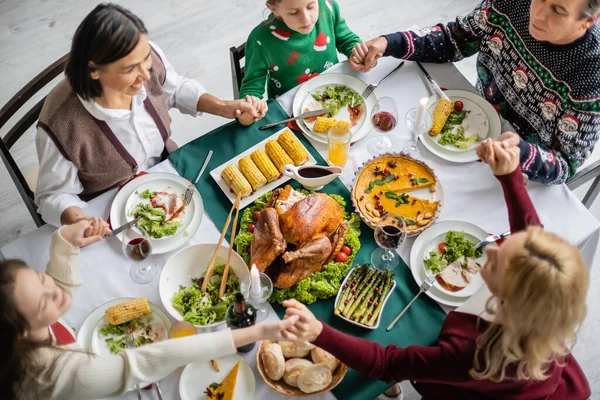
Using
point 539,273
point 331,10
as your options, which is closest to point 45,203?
point 331,10

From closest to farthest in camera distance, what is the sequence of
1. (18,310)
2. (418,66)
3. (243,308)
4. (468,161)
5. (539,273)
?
(539,273) < (18,310) < (243,308) < (468,161) < (418,66)

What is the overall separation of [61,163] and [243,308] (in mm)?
1021

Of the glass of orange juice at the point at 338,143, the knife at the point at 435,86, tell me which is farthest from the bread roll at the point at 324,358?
the knife at the point at 435,86

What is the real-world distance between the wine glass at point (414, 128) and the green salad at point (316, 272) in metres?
0.44

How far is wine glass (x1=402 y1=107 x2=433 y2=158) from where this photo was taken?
242cm

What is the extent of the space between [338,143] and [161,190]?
81 cm

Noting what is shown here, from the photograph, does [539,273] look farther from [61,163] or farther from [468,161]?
[61,163]

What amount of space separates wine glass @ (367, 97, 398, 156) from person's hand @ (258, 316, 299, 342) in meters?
0.96

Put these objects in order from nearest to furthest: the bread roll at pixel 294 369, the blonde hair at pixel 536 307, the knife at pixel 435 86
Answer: the blonde hair at pixel 536 307 < the bread roll at pixel 294 369 < the knife at pixel 435 86

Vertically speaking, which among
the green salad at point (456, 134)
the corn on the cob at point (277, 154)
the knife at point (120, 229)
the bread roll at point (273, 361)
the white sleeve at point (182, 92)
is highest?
the white sleeve at point (182, 92)

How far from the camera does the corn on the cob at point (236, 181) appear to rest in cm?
230

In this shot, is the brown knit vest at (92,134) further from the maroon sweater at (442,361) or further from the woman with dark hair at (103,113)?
the maroon sweater at (442,361)

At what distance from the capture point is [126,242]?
86.4 inches

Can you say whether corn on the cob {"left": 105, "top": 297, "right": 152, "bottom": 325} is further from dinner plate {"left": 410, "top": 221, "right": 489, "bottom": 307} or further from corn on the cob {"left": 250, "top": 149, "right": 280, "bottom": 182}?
dinner plate {"left": 410, "top": 221, "right": 489, "bottom": 307}
